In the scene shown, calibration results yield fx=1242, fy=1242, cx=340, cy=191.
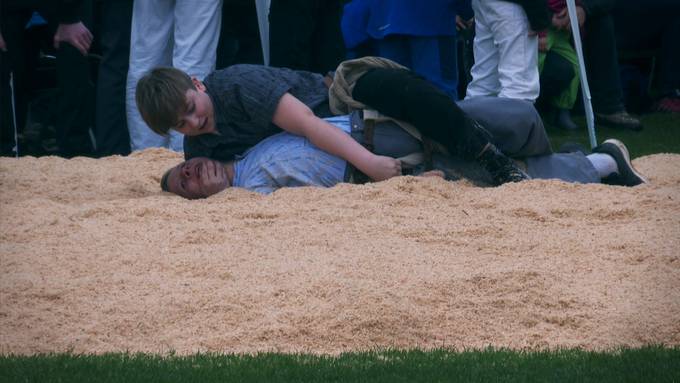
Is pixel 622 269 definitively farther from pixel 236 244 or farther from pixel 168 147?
pixel 168 147

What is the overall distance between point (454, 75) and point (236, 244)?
3.62 metres

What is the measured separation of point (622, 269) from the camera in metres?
4.95

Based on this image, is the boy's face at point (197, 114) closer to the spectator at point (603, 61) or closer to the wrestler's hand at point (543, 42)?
the wrestler's hand at point (543, 42)

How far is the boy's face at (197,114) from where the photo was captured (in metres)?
6.38

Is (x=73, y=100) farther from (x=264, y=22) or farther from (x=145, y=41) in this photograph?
(x=264, y=22)

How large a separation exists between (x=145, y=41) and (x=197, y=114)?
231 cm

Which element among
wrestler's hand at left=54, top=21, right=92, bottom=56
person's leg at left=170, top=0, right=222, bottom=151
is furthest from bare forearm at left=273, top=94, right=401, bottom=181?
wrestler's hand at left=54, top=21, right=92, bottom=56

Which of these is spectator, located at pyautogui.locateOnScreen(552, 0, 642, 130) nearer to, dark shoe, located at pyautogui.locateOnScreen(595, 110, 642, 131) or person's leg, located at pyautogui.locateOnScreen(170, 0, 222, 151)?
dark shoe, located at pyautogui.locateOnScreen(595, 110, 642, 131)

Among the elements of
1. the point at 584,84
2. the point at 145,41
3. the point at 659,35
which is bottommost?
the point at 659,35

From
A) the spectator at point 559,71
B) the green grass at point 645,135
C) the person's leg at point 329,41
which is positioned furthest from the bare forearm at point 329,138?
the spectator at point 559,71

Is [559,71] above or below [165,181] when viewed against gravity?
below

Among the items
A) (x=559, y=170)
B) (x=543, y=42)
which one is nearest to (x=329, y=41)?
(x=543, y=42)

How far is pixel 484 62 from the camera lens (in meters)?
8.43

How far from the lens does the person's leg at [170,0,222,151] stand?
8320 millimetres
